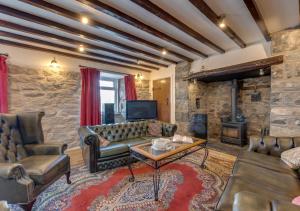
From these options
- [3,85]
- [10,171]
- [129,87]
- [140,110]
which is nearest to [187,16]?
[10,171]

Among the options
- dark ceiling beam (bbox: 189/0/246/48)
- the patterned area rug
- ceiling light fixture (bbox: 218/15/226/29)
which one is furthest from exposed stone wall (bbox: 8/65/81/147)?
ceiling light fixture (bbox: 218/15/226/29)

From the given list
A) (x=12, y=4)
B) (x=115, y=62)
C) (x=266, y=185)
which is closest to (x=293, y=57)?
(x=266, y=185)

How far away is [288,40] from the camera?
9.27 ft

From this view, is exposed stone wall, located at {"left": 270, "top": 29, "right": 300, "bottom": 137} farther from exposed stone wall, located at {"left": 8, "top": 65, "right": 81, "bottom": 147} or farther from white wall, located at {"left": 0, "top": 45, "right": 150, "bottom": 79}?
exposed stone wall, located at {"left": 8, "top": 65, "right": 81, "bottom": 147}

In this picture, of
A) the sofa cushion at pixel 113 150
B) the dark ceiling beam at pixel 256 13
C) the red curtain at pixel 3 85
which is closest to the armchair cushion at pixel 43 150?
the sofa cushion at pixel 113 150

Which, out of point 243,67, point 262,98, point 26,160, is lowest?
point 26,160

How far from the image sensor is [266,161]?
6.13 ft

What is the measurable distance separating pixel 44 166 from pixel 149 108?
3388 millimetres

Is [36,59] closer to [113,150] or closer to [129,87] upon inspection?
[129,87]

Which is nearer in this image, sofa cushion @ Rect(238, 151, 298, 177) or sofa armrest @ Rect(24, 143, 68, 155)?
A: sofa cushion @ Rect(238, 151, 298, 177)

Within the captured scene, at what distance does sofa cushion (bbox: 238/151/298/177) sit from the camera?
1.67m

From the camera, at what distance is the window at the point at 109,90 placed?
5.17 meters

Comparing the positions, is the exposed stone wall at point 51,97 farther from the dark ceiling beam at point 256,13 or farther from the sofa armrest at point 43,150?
the dark ceiling beam at point 256,13

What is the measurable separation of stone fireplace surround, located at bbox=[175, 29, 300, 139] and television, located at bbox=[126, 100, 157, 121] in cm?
78
